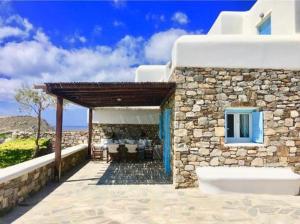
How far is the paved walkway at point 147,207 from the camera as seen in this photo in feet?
18.3

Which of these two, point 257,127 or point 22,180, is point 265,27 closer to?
point 257,127

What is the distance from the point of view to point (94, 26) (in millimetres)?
12750

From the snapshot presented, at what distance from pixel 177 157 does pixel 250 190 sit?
82.9 inches

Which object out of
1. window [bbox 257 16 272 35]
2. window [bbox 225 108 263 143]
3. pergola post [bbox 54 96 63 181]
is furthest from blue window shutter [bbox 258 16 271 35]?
pergola post [bbox 54 96 63 181]

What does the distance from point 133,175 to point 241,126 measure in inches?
162

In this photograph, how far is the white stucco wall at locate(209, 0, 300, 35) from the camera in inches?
344

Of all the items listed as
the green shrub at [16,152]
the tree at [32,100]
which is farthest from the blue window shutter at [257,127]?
the tree at [32,100]

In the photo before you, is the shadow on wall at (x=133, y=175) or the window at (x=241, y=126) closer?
the window at (x=241, y=126)

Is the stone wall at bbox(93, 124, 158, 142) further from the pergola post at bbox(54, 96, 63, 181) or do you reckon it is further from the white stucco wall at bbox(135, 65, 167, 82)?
the pergola post at bbox(54, 96, 63, 181)

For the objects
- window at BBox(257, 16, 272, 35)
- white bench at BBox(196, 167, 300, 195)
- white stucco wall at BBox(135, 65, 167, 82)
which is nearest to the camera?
white bench at BBox(196, 167, 300, 195)

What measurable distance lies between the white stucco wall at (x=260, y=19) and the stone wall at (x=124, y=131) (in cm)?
627

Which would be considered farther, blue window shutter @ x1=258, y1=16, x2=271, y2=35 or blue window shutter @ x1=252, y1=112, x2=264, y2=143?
blue window shutter @ x1=258, y1=16, x2=271, y2=35

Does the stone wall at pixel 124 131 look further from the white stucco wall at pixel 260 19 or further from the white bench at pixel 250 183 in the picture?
the white bench at pixel 250 183

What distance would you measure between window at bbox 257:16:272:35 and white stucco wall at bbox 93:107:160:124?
23.4 feet
